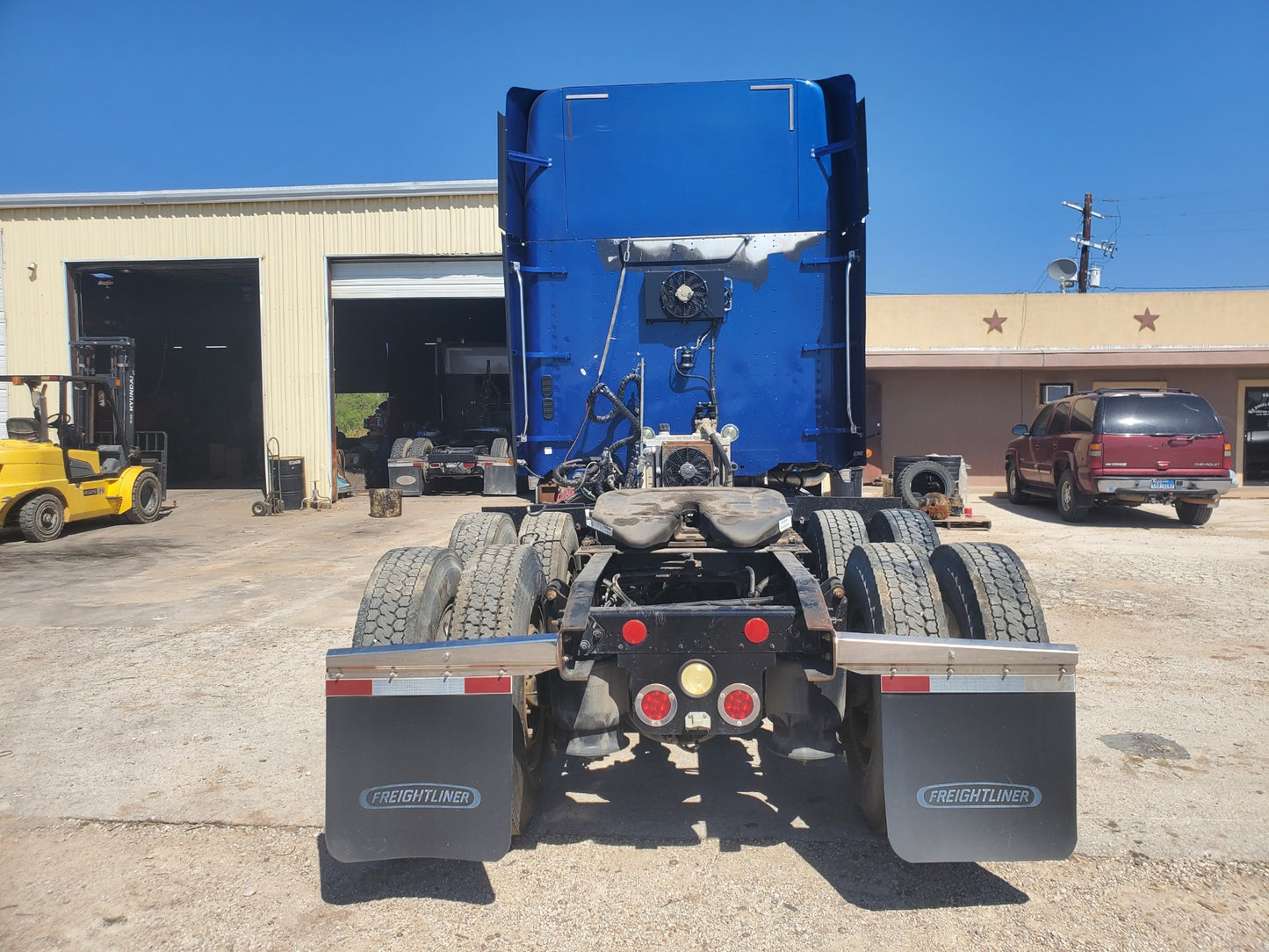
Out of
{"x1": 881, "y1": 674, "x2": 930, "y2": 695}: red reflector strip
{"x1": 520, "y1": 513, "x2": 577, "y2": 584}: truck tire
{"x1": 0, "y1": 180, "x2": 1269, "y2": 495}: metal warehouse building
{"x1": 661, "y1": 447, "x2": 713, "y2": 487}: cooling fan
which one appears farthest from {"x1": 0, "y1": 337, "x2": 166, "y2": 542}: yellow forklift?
{"x1": 881, "y1": 674, "x2": 930, "y2": 695}: red reflector strip

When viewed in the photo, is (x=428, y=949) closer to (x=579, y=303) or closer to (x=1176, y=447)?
(x=579, y=303)

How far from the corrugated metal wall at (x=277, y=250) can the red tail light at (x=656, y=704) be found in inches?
573

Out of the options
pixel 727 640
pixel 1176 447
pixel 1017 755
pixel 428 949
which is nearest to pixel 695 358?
pixel 727 640

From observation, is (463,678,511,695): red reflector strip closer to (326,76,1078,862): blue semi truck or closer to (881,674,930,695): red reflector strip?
(326,76,1078,862): blue semi truck

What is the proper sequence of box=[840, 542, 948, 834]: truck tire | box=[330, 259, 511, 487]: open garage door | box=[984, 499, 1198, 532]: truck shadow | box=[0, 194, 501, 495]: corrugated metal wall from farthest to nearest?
box=[330, 259, 511, 487]: open garage door, box=[0, 194, 501, 495]: corrugated metal wall, box=[984, 499, 1198, 532]: truck shadow, box=[840, 542, 948, 834]: truck tire

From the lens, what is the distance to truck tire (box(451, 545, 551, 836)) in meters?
3.44

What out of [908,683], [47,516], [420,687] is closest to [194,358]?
[47,516]

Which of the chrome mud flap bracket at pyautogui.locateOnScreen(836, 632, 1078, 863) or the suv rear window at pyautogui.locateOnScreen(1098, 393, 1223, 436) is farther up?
the suv rear window at pyautogui.locateOnScreen(1098, 393, 1223, 436)

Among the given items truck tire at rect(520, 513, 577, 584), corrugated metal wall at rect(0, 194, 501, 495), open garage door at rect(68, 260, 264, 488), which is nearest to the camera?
truck tire at rect(520, 513, 577, 584)

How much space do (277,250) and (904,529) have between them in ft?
50.0

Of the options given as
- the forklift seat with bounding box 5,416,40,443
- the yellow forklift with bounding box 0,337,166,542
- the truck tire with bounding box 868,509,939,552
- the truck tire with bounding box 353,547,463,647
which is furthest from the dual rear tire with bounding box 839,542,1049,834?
the forklift seat with bounding box 5,416,40,443

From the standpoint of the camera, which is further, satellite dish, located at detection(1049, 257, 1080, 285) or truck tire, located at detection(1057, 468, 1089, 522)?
satellite dish, located at detection(1049, 257, 1080, 285)

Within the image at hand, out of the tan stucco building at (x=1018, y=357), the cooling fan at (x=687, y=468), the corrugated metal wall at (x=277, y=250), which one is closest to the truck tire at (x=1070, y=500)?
the tan stucco building at (x=1018, y=357)

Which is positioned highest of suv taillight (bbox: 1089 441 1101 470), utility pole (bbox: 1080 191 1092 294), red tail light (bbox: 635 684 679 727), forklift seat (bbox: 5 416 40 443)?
utility pole (bbox: 1080 191 1092 294)
